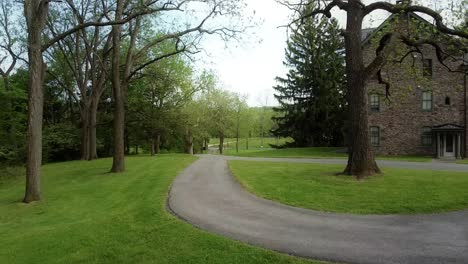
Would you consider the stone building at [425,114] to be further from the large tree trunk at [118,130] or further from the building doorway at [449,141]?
the large tree trunk at [118,130]

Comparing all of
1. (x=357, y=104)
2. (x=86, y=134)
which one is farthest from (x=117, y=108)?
(x=86, y=134)

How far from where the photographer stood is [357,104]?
16.5 meters

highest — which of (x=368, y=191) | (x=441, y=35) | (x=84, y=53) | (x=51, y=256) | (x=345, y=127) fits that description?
(x=84, y=53)

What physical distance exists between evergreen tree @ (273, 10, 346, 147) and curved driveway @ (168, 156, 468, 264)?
3288cm

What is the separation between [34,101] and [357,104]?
490 inches

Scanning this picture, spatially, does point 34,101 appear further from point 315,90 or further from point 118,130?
point 315,90

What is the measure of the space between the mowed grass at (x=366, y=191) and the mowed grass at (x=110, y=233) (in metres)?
3.81

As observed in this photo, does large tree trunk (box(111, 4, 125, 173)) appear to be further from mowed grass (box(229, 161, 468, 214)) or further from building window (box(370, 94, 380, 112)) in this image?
building window (box(370, 94, 380, 112))

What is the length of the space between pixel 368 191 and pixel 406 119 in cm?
2341

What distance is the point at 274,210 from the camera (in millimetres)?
11078

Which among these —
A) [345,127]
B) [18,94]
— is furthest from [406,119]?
[18,94]

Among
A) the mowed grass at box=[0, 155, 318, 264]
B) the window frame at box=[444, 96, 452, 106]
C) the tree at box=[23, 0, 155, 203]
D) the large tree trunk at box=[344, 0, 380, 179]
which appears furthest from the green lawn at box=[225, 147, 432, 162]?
the tree at box=[23, 0, 155, 203]

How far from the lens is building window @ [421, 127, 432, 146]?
3350 cm

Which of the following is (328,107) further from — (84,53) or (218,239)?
(218,239)
